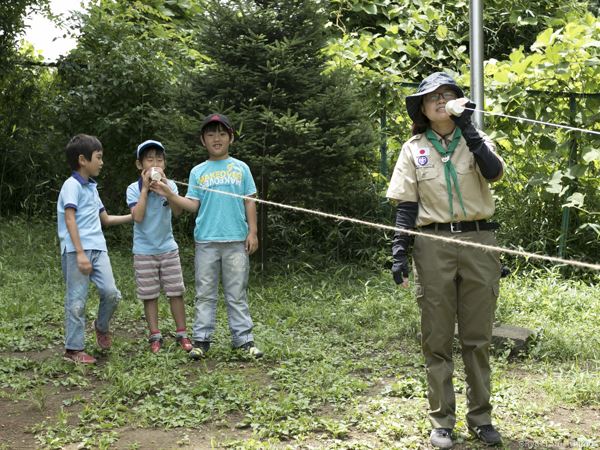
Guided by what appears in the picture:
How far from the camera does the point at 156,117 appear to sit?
801 cm

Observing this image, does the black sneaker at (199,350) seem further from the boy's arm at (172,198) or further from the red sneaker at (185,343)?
the boy's arm at (172,198)

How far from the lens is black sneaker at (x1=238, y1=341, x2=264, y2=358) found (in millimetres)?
4930

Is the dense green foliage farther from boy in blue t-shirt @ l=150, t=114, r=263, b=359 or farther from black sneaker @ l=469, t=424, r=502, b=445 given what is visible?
black sneaker @ l=469, t=424, r=502, b=445

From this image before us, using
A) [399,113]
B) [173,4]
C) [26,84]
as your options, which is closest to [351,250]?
[399,113]

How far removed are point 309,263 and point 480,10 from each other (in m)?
3.20

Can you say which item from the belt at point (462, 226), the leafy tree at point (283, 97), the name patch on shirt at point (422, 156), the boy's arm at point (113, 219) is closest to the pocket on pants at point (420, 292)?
the belt at point (462, 226)

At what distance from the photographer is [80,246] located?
4762 millimetres

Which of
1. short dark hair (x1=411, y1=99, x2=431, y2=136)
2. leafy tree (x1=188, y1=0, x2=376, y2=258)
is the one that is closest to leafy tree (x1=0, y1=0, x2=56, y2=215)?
leafy tree (x1=188, y1=0, x2=376, y2=258)

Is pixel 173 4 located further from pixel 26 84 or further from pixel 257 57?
pixel 257 57

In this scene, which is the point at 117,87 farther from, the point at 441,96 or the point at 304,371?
the point at 441,96

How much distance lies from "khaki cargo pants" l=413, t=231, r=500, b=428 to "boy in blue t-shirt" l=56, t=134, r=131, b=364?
2174 millimetres

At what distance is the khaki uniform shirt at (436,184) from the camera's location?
364 centimetres

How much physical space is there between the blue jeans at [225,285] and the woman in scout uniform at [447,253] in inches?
62.0

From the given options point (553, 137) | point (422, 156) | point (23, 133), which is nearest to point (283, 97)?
point (553, 137)
